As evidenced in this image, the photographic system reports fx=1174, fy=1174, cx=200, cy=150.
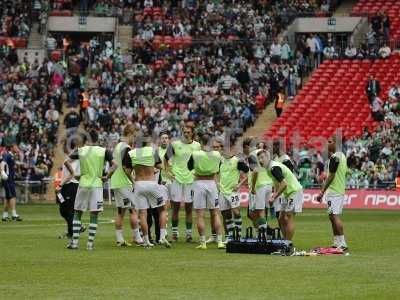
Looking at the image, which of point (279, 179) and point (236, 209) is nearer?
point (279, 179)

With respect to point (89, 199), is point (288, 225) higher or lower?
lower

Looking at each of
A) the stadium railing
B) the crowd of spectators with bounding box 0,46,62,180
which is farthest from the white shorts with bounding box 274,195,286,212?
the crowd of spectators with bounding box 0,46,62,180

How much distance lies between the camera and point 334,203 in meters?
23.6

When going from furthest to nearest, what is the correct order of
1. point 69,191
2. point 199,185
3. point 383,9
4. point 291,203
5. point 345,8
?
point 345,8 < point 383,9 < point 69,191 < point 199,185 < point 291,203

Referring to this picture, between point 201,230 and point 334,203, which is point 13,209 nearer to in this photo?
point 201,230

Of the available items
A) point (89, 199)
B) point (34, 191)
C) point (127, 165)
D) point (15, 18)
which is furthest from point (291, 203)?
point (15, 18)

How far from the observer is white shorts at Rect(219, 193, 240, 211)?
25641mm

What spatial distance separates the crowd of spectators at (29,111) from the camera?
168ft

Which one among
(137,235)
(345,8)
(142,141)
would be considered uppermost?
(345,8)

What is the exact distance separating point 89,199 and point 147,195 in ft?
3.95

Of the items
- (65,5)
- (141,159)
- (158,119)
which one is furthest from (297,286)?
(65,5)

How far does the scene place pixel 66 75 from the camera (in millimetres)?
58688

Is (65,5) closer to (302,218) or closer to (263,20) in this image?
(263,20)

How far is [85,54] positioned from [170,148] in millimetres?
34242
